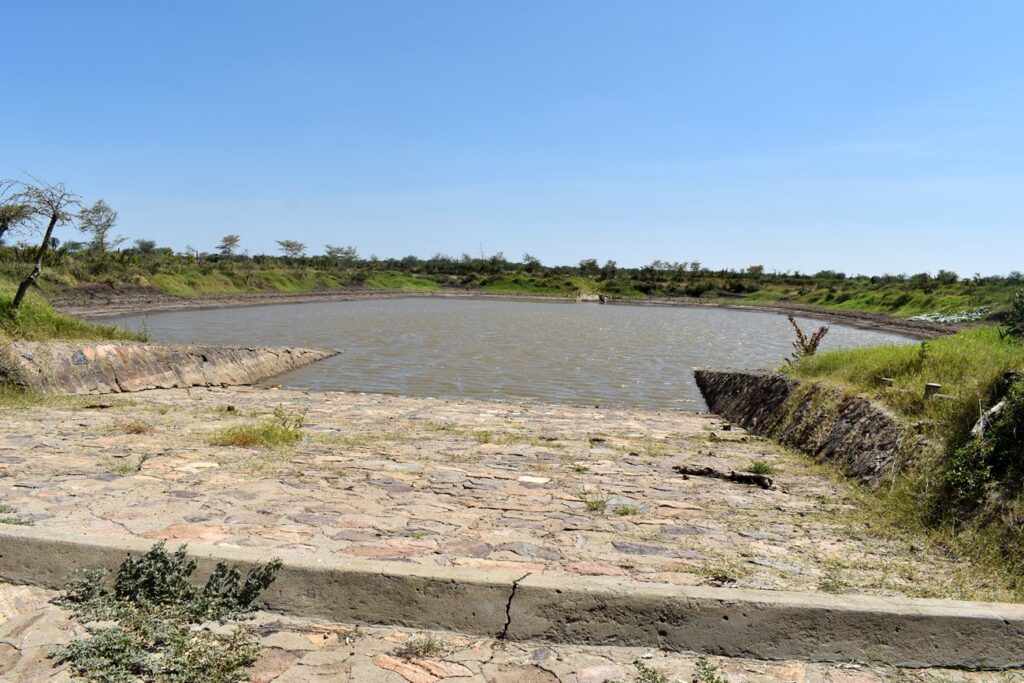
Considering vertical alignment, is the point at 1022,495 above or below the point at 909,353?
below

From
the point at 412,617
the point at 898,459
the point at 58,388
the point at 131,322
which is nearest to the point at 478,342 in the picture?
the point at 131,322

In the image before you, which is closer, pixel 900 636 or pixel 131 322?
pixel 900 636

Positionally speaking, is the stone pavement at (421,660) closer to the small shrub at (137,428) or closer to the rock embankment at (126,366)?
the small shrub at (137,428)

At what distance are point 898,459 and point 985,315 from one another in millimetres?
39655

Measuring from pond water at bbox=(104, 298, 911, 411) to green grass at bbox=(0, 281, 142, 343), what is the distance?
214cm

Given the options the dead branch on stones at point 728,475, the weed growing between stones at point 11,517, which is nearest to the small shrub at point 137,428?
the weed growing between stones at point 11,517

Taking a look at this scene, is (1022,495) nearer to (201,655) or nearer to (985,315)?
(201,655)

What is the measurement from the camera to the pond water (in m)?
17.8

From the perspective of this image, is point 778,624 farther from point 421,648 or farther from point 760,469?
point 760,469

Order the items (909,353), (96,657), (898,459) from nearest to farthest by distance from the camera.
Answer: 1. (96,657)
2. (898,459)
3. (909,353)

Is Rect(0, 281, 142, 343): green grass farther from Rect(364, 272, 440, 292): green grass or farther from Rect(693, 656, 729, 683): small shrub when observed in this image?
Rect(364, 272, 440, 292): green grass

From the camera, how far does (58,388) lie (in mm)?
11070

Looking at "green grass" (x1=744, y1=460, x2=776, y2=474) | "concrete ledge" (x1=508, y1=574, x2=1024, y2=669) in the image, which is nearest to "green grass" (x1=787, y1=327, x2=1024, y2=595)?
"concrete ledge" (x1=508, y1=574, x2=1024, y2=669)

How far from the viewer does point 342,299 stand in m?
59.9
